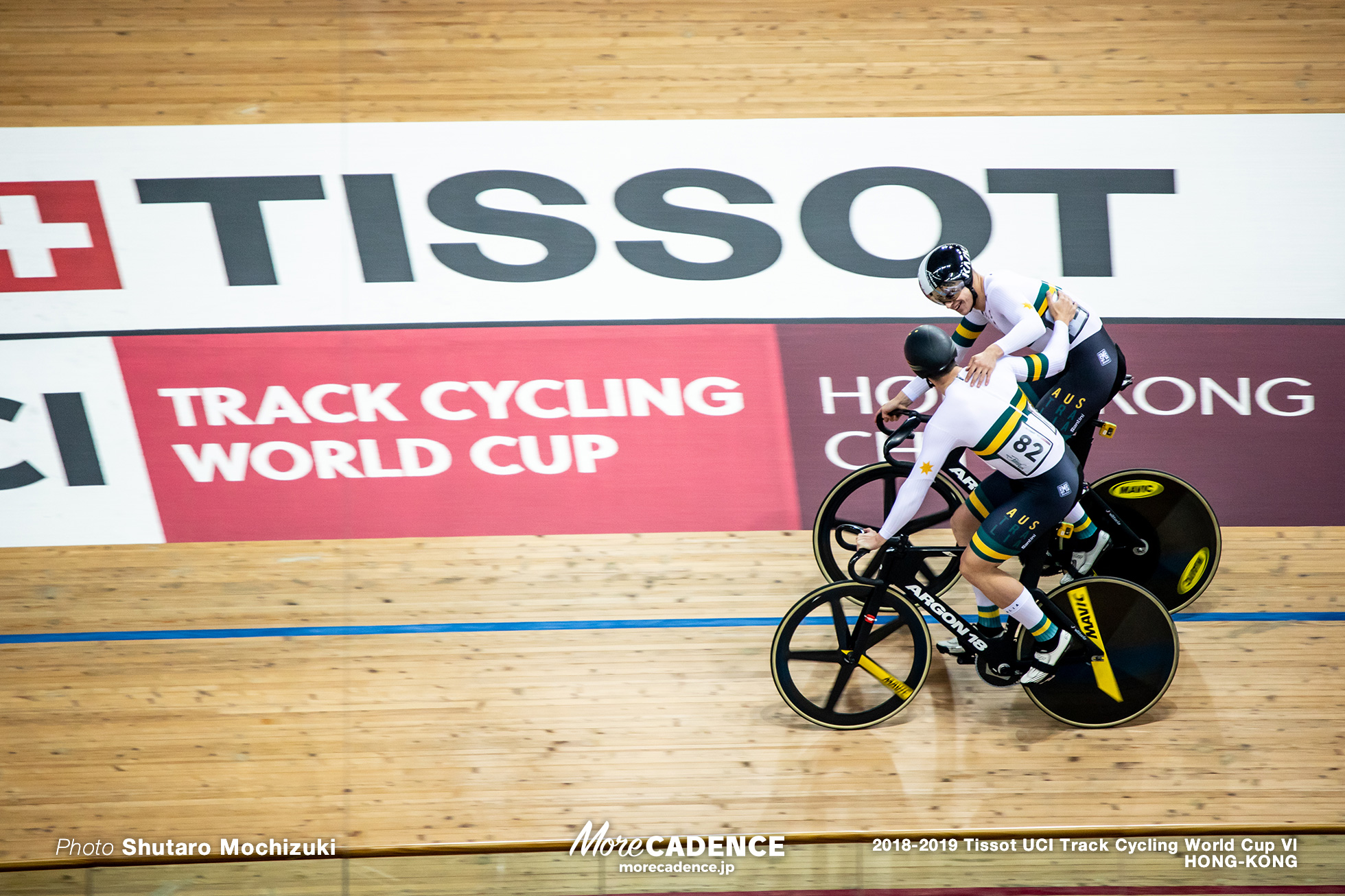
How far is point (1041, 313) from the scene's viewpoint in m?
3.21

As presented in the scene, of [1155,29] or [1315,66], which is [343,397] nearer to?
[1155,29]

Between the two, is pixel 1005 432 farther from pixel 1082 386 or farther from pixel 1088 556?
pixel 1088 556

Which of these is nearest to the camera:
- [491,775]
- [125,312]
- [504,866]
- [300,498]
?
[504,866]

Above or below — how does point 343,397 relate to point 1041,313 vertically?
below

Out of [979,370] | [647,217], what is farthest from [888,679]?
[647,217]

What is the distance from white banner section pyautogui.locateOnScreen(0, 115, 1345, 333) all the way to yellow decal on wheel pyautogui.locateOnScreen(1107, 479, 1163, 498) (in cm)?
132

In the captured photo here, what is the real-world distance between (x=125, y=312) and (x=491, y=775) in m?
3.00

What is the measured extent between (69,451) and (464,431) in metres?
1.84

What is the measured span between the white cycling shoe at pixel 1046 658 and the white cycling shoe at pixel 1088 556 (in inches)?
18.6

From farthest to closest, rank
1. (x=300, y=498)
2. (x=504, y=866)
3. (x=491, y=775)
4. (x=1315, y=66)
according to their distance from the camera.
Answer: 1. (x=1315, y=66)
2. (x=300, y=498)
3. (x=491, y=775)
4. (x=504, y=866)

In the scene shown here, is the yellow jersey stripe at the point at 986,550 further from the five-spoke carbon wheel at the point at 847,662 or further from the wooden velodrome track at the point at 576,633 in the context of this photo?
the wooden velodrome track at the point at 576,633

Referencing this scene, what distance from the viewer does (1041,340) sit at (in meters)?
3.25

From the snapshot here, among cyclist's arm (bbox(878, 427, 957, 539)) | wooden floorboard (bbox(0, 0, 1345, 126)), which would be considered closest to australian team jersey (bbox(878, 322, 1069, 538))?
cyclist's arm (bbox(878, 427, 957, 539))

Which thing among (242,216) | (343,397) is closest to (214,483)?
(343,397)
